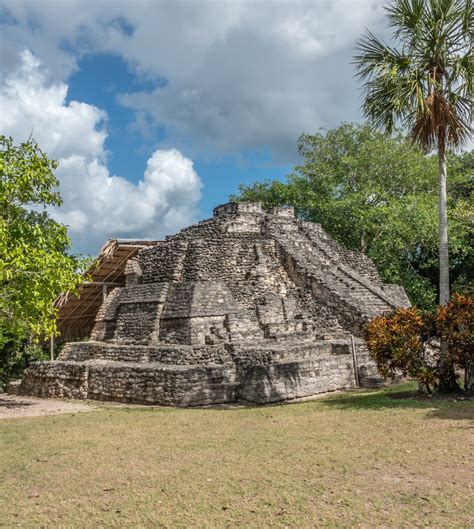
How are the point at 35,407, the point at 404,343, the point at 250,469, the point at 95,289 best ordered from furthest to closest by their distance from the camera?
the point at 95,289 < the point at 35,407 < the point at 404,343 < the point at 250,469

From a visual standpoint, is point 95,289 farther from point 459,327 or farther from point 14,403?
point 459,327

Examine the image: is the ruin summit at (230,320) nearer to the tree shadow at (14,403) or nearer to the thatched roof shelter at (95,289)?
the thatched roof shelter at (95,289)

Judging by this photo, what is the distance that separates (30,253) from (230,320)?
617cm

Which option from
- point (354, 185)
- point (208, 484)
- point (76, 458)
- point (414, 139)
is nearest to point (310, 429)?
point (208, 484)

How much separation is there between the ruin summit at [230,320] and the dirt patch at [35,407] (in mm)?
642

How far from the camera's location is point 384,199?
2464 cm

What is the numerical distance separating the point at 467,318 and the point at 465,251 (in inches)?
596

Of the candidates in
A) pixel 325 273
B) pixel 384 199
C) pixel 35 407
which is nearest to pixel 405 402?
pixel 35 407

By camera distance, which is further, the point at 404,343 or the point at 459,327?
the point at 404,343

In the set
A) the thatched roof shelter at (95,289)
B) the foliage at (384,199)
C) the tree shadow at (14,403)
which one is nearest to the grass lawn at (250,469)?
the tree shadow at (14,403)

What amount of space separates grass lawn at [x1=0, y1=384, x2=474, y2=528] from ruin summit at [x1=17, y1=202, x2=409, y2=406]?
7.08 feet

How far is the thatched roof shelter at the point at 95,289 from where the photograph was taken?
18.5m

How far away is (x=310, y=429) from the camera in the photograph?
24.5 feet

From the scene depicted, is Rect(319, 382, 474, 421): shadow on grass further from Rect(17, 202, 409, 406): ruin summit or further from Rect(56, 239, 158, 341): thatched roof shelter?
Rect(56, 239, 158, 341): thatched roof shelter
